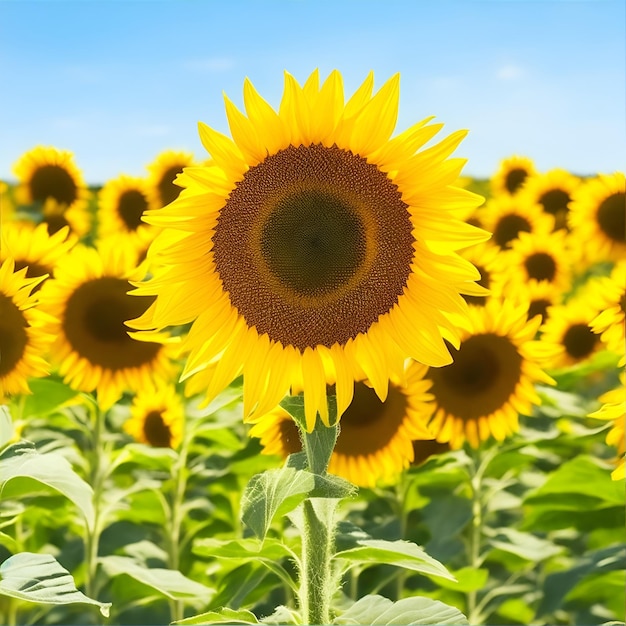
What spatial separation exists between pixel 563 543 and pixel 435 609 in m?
2.45

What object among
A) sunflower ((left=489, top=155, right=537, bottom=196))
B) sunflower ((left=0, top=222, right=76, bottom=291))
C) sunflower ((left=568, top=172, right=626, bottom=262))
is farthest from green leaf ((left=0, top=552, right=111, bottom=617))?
sunflower ((left=489, top=155, right=537, bottom=196))

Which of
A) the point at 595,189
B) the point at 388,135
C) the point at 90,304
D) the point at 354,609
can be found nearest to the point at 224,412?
the point at 90,304

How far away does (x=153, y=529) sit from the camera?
2.95 meters

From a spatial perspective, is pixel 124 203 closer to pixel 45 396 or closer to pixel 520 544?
pixel 45 396

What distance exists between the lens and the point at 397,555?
140 cm

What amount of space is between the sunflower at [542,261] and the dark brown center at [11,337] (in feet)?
7.60

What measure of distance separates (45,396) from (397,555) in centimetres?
140

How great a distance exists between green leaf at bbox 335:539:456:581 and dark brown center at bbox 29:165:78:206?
3462mm

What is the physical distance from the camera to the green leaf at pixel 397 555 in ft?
4.43

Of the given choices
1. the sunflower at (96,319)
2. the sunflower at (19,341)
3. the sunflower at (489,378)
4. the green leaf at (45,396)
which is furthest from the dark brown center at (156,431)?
the sunflower at (489,378)

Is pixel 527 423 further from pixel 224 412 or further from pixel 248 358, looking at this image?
pixel 248 358

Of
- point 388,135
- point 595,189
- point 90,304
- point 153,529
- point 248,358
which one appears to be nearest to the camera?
point 388,135

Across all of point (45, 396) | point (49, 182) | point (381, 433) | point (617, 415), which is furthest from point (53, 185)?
point (617, 415)

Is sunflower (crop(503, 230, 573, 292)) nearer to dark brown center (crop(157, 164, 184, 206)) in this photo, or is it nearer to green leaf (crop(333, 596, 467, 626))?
dark brown center (crop(157, 164, 184, 206))
